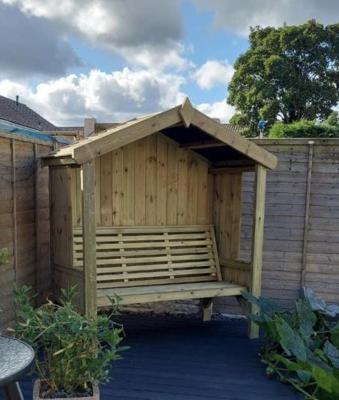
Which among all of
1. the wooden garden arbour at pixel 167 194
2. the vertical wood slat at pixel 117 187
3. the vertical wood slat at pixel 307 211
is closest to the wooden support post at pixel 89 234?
the wooden garden arbour at pixel 167 194

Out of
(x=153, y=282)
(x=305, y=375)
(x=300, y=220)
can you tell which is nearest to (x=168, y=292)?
(x=153, y=282)

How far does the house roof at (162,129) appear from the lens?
259 centimetres

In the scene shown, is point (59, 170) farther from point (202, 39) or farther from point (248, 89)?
point (248, 89)

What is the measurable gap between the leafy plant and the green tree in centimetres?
1635

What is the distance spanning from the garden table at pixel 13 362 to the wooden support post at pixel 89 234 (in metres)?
0.88

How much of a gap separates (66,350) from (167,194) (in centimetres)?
207

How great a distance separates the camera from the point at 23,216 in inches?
121

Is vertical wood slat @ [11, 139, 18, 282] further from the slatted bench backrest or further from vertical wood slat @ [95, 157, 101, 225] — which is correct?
vertical wood slat @ [95, 157, 101, 225]

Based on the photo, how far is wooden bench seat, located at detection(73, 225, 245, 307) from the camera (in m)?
3.24

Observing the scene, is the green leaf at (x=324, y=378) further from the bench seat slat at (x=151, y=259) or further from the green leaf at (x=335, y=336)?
the bench seat slat at (x=151, y=259)

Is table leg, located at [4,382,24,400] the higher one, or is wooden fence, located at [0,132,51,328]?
wooden fence, located at [0,132,51,328]

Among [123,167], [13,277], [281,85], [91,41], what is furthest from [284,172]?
[281,85]

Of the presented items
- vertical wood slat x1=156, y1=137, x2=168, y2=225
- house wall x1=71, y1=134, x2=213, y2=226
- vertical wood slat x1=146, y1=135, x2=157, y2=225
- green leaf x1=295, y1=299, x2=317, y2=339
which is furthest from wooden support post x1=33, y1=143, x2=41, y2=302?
green leaf x1=295, y1=299, x2=317, y2=339

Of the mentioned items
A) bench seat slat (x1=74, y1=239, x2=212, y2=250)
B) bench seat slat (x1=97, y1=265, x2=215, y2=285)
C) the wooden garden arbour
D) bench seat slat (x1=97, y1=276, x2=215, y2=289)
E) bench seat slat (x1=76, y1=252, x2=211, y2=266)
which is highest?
the wooden garden arbour
